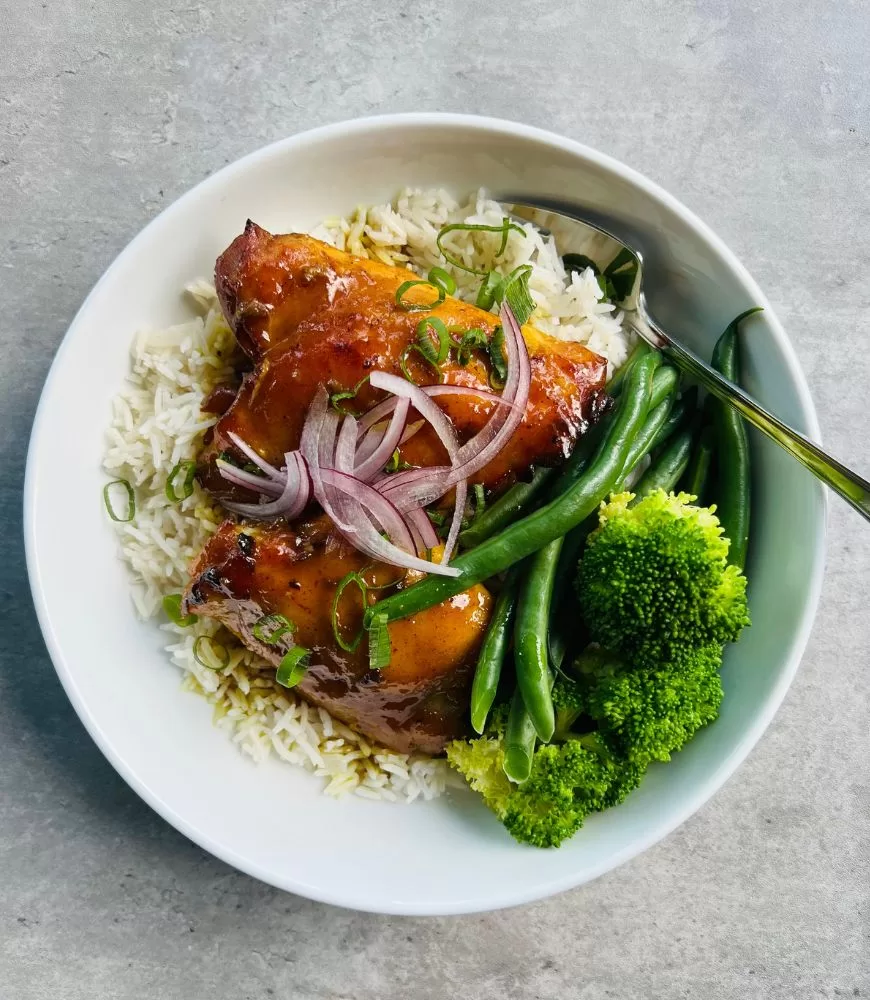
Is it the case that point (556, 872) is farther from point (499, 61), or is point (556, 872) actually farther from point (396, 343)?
point (499, 61)

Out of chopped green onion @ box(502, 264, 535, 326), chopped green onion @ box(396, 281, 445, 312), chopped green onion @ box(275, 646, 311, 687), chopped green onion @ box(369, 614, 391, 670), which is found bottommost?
chopped green onion @ box(275, 646, 311, 687)

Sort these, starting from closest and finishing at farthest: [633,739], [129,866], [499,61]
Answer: [633,739]
[129,866]
[499,61]

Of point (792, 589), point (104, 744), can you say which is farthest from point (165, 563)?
point (792, 589)

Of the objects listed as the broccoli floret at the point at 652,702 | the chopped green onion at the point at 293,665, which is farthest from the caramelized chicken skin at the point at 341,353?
the broccoli floret at the point at 652,702

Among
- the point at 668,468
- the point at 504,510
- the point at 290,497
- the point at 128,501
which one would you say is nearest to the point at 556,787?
the point at 504,510

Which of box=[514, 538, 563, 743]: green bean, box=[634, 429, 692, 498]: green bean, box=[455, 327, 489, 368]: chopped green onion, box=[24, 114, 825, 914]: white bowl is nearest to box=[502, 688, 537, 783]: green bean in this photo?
box=[514, 538, 563, 743]: green bean

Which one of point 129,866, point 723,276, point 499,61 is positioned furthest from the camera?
point 499,61

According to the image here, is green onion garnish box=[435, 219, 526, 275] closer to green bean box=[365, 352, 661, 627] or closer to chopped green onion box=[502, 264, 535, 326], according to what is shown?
chopped green onion box=[502, 264, 535, 326]

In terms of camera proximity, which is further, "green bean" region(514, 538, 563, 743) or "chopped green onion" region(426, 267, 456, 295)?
"chopped green onion" region(426, 267, 456, 295)
